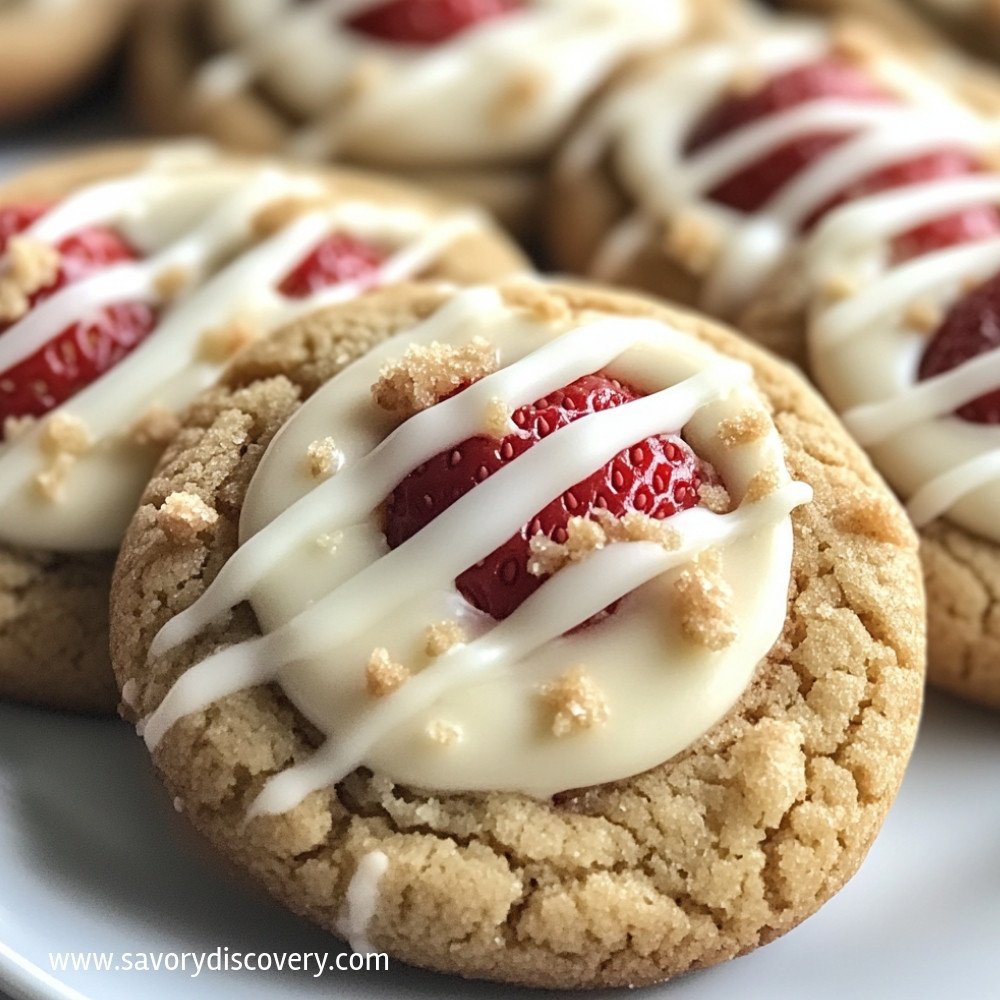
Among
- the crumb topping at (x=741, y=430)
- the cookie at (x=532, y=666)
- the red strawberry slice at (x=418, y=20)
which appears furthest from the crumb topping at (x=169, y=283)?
the red strawberry slice at (x=418, y=20)

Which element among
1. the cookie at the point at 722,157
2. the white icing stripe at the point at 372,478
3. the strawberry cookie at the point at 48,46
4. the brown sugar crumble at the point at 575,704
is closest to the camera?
the brown sugar crumble at the point at 575,704

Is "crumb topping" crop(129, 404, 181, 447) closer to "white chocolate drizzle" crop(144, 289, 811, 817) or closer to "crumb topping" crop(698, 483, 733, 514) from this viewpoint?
"white chocolate drizzle" crop(144, 289, 811, 817)

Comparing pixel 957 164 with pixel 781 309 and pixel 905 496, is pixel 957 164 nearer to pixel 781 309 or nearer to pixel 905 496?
pixel 781 309

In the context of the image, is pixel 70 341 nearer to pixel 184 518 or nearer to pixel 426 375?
pixel 184 518

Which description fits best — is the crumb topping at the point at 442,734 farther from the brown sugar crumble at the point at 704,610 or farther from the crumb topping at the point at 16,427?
the crumb topping at the point at 16,427

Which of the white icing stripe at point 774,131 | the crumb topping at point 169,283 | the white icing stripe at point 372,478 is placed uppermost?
the crumb topping at point 169,283

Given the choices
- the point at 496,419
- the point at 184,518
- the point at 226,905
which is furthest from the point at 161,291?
the point at 226,905
